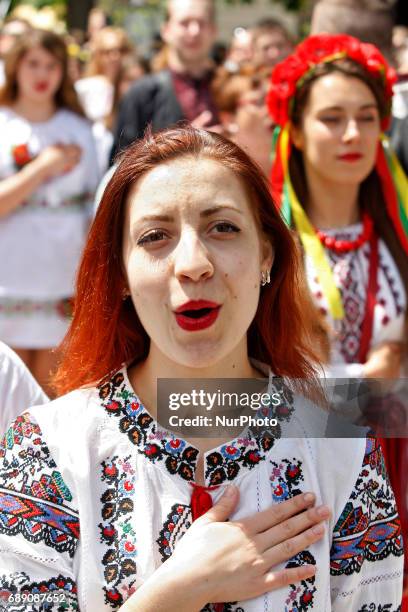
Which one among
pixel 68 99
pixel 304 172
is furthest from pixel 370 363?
pixel 68 99

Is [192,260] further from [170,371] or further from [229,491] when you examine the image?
[229,491]

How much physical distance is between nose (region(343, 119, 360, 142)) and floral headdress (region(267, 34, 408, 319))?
184 mm

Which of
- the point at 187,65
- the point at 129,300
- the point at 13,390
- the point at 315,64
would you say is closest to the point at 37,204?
the point at 187,65

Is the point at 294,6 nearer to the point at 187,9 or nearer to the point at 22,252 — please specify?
the point at 187,9

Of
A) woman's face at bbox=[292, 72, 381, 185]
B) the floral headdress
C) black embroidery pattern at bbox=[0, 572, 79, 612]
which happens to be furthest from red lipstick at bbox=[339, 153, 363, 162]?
black embroidery pattern at bbox=[0, 572, 79, 612]

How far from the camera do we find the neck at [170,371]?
6.27 ft

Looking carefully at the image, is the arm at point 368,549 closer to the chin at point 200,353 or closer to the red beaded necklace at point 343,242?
the chin at point 200,353

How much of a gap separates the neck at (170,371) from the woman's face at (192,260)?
3 centimetres

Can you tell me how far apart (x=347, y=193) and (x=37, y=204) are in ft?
5.85

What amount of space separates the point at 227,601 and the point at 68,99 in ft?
12.0

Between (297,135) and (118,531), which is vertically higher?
(297,135)

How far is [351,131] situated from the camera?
3.39 m

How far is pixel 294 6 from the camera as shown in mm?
14094

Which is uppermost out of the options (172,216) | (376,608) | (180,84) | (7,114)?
(180,84)
